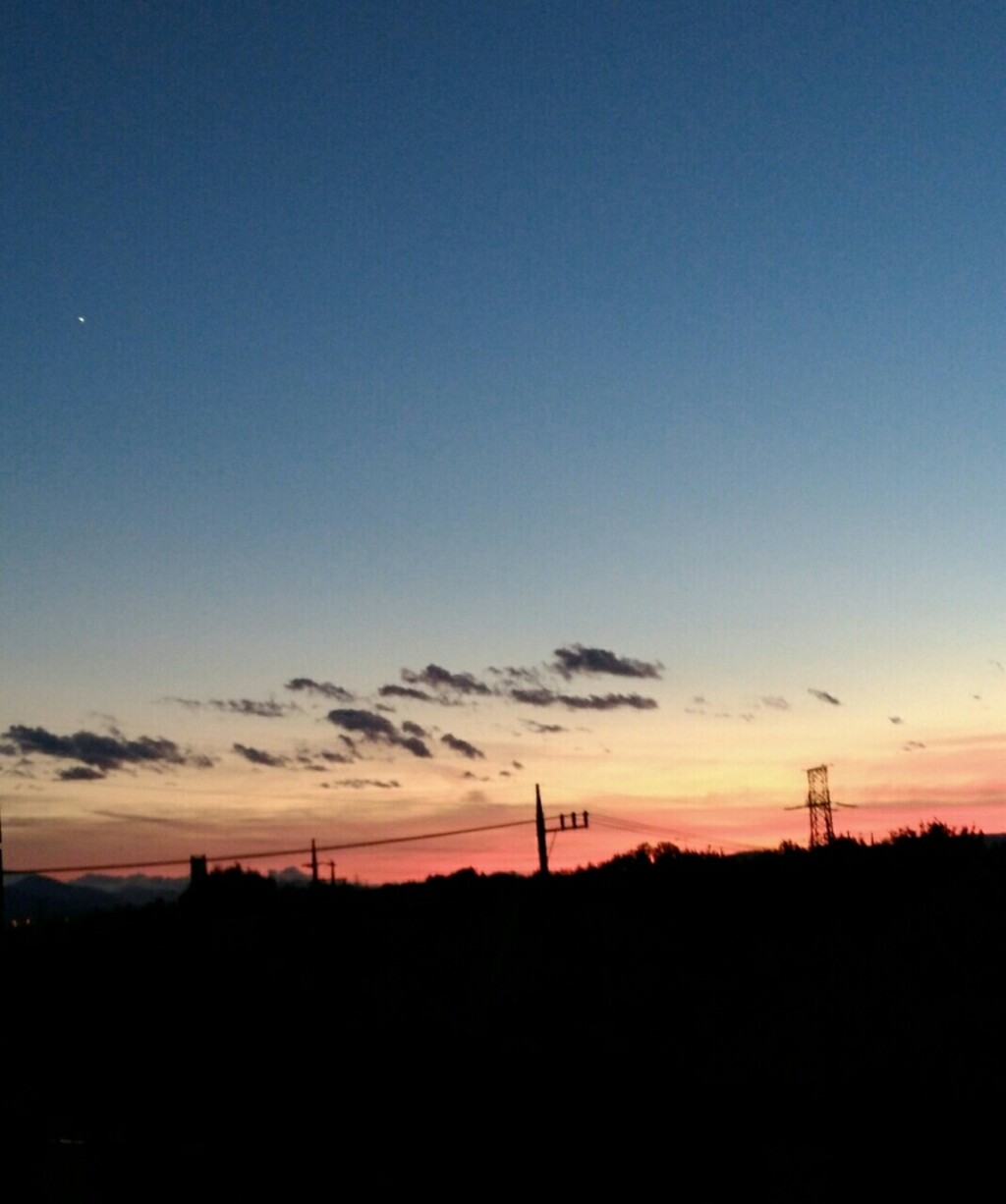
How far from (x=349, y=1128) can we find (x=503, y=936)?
13.3 meters

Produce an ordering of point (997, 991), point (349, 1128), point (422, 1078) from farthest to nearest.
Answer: point (997, 991)
point (422, 1078)
point (349, 1128)

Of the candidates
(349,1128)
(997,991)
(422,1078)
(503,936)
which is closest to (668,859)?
(503,936)

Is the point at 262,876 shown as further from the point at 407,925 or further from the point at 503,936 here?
the point at 503,936

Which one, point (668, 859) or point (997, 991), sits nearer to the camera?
point (997, 991)

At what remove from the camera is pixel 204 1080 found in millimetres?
19562

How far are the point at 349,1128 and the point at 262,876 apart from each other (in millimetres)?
50068

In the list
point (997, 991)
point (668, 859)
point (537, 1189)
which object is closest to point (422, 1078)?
point (537, 1189)

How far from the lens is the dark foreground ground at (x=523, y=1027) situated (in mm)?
10133

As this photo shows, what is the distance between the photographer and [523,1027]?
20.5m

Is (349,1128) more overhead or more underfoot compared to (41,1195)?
more underfoot

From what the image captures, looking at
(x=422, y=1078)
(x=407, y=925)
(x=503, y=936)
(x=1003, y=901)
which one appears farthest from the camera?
(x=407, y=925)

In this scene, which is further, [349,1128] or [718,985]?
[718,985]

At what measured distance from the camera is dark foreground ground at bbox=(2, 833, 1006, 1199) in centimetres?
1013

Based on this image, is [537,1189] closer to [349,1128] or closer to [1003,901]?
[349,1128]
